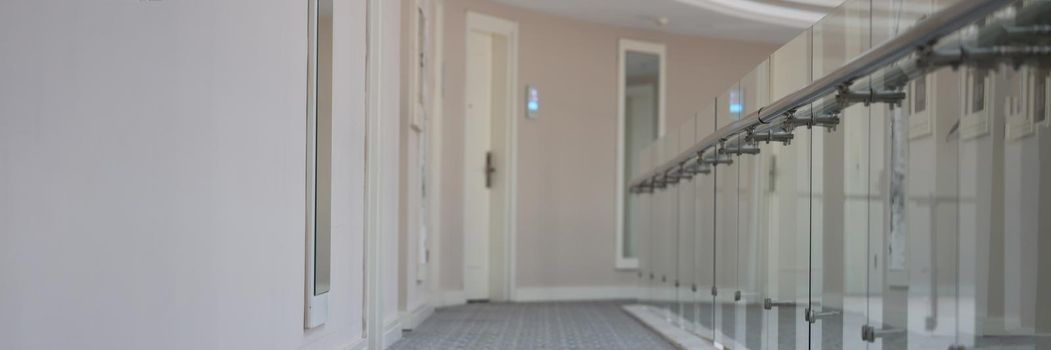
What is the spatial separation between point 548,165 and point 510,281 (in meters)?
1.24

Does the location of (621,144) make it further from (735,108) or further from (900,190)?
(900,190)

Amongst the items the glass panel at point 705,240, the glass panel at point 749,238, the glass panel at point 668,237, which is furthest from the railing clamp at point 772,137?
the glass panel at point 668,237

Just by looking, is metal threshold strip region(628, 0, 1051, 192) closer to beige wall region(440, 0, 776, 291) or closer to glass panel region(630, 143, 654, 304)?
glass panel region(630, 143, 654, 304)

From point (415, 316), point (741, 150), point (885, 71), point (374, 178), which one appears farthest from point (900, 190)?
point (415, 316)

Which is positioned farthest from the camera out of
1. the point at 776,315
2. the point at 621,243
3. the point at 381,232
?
the point at 621,243

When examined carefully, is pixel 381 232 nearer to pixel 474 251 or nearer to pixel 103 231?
pixel 103 231

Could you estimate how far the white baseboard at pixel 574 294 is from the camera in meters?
10.4

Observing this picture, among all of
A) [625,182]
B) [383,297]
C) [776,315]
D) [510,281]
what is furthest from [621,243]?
[776,315]

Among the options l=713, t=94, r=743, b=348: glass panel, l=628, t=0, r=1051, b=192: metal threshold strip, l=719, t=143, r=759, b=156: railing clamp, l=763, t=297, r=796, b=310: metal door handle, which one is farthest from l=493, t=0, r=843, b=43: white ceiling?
l=763, t=297, r=796, b=310: metal door handle

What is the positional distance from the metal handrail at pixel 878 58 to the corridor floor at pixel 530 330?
1823 millimetres

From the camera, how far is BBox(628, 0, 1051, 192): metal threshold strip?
2164 mm

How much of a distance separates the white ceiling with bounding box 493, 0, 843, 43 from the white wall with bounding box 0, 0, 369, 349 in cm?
645

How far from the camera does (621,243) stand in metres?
11.1

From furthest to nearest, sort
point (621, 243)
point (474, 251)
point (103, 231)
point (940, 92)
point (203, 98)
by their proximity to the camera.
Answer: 1. point (621, 243)
2. point (474, 251)
3. point (203, 98)
4. point (940, 92)
5. point (103, 231)
